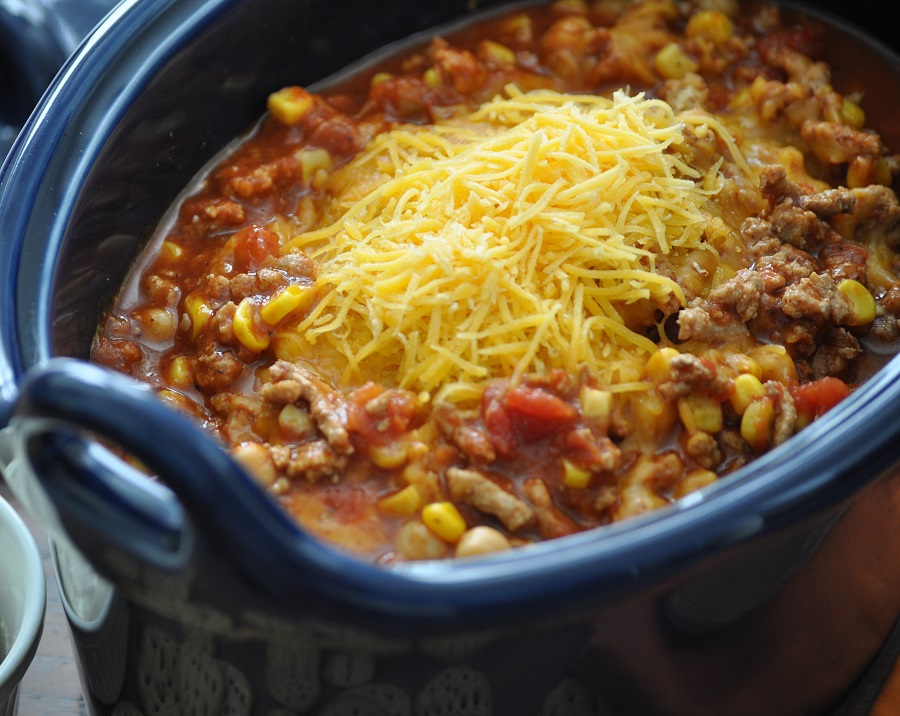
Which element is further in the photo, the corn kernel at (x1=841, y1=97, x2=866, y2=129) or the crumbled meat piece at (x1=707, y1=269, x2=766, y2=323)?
the corn kernel at (x1=841, y1=97, x2=866, y2=129)

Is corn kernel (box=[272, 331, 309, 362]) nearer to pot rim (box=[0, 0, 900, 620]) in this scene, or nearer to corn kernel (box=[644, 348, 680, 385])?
pot rim (box=[0, 0, 900, 620])

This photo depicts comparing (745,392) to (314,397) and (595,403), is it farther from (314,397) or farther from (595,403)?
(314,397)

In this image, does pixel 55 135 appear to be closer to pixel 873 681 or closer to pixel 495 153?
pixel 495 153

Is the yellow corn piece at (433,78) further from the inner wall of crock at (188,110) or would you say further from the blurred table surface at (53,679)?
the blurred table surface at (53,679)

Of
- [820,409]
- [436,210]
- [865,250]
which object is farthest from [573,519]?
[865,250]

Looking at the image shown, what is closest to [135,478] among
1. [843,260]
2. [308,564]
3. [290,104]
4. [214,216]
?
[308,564]

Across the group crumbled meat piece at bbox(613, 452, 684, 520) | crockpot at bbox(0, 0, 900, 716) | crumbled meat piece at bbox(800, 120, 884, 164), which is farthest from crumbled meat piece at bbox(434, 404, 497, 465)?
crumbled meat piece at bbox(800, 120, 884, 164)

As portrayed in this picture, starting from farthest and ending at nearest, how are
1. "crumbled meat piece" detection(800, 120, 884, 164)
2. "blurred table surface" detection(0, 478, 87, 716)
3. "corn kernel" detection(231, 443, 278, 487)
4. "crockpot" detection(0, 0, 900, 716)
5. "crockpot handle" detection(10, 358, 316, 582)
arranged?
"crumbled meat piece" detection(800, 120, 884, 164), "blurred table surface" detection(0, 478, 87, 716), "corn kernel" detection(231, 443, 278, 487), "crockpot" detection(0, 0, 900, 716), "crockpot handle" detection(10, 358, 316, 582)
